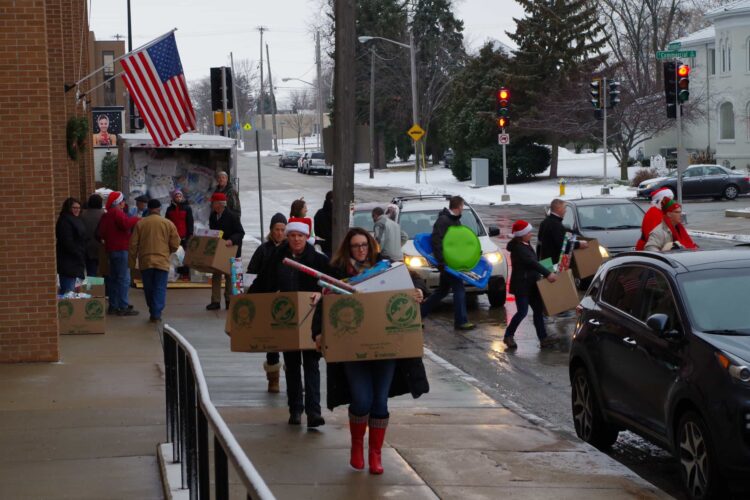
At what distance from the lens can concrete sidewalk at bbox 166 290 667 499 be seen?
791cm

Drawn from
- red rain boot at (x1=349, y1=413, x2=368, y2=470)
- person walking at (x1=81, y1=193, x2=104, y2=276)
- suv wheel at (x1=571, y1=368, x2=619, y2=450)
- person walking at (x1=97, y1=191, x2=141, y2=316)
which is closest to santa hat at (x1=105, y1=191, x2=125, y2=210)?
person walking at (x1=97, y1=191, x2=141, y2=316)

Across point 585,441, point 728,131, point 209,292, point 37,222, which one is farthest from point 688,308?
point 728,131

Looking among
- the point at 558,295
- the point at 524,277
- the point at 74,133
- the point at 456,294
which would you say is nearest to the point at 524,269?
the point at 524,277

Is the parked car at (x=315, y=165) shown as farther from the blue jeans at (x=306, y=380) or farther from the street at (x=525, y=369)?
the blue jeans at (x=306, y=380)

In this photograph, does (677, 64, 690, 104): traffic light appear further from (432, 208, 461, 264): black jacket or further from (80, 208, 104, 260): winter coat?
(80, 208, 104, 260): winter coat

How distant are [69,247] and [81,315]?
1.10 meters

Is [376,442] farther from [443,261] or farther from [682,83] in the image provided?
[682,83]

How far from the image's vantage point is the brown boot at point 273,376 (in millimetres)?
11445

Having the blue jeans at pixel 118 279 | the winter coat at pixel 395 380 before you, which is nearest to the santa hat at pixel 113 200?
the blue jeans at pixel 118 279

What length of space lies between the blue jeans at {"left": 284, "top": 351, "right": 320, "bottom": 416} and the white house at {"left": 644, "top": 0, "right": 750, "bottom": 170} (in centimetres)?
5207

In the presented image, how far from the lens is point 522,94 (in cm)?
5959

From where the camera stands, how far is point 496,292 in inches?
726

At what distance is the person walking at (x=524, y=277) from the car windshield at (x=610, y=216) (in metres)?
6.92

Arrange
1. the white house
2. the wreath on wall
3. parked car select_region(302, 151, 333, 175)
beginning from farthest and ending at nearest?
parked car select_region(302, 151, 333, 175) → the white house → the wreath on wall
